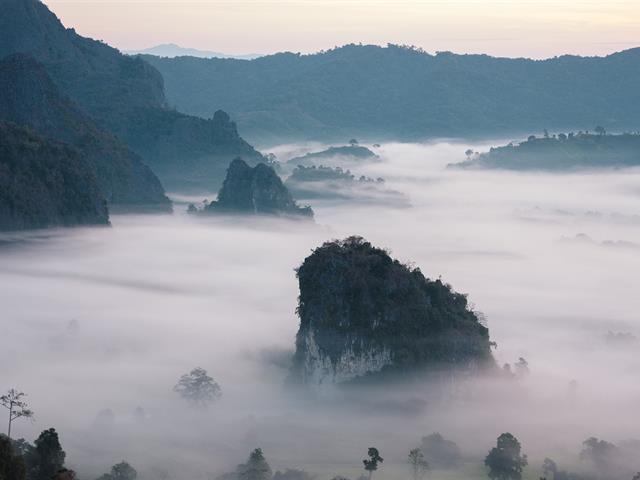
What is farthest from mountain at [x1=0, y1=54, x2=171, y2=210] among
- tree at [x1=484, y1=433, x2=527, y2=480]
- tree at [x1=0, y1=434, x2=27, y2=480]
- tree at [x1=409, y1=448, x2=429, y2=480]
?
tree at [x1=0, y1=434, x2=27, y2=480]

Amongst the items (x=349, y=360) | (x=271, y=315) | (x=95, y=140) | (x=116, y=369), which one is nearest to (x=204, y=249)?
(x=95, y=140)

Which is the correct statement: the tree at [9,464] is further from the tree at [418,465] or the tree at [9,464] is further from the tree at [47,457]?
the tree at [418,465]

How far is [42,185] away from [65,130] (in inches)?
1617

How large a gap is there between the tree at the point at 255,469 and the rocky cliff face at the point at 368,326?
17.3 m

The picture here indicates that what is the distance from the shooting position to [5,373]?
3489 inches

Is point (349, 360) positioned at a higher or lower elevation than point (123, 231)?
lower

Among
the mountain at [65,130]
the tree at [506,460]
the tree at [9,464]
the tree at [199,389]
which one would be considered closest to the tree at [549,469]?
the tree at [506,460]

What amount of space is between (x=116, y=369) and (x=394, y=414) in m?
22.6

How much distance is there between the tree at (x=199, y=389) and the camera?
8162 cm

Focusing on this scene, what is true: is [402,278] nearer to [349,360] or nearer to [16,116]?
[349,360]

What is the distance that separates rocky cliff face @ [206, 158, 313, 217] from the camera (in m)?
175

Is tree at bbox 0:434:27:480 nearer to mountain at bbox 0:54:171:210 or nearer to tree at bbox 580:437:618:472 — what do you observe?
tree at bbox 580:437:618:472

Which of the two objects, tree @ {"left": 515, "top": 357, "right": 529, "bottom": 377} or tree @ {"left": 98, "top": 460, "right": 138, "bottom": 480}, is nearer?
tree @ {"left": 98, "top": 460, "right": 138, "bottom": 480}

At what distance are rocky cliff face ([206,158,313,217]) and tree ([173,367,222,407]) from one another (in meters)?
90.8
